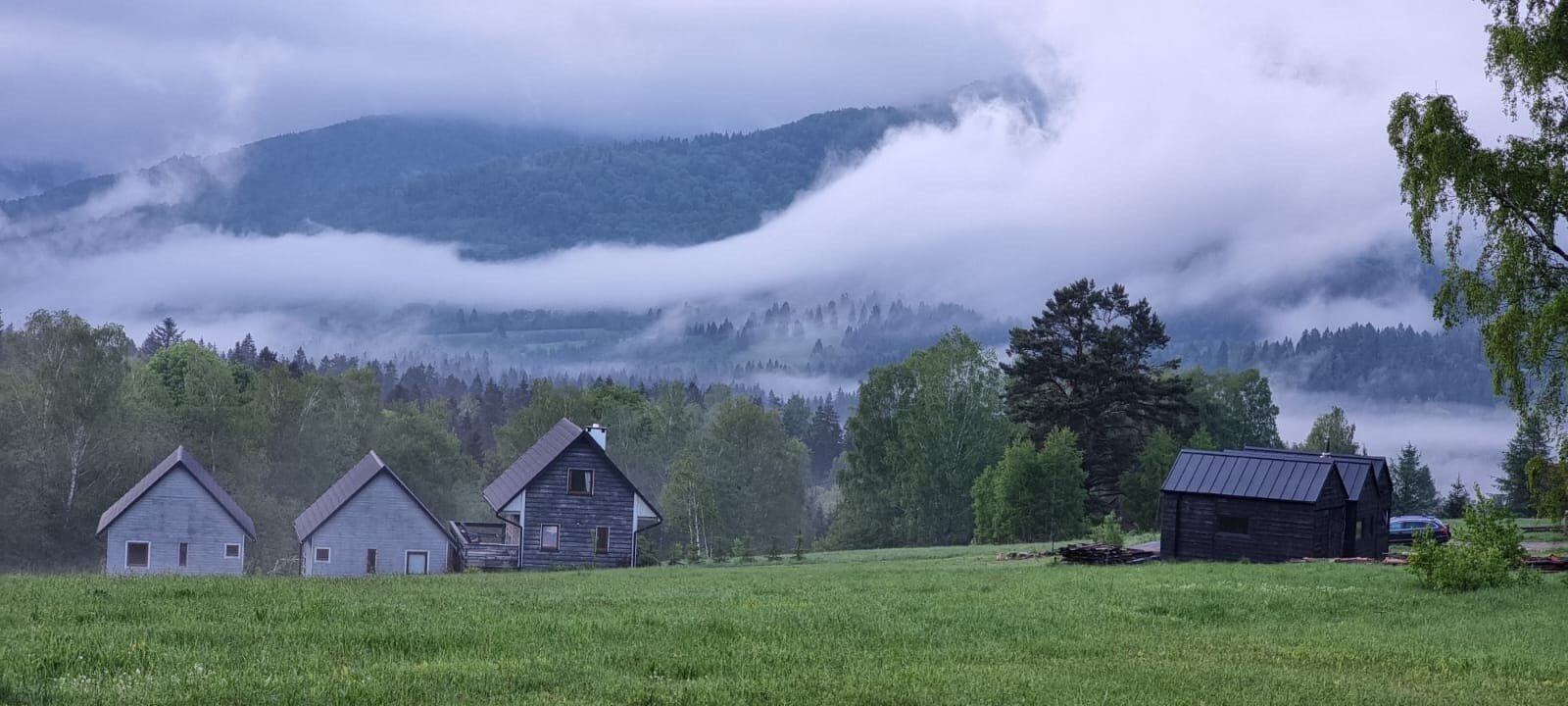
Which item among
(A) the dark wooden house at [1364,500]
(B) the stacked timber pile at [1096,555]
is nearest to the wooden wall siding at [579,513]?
(B) the stacked timber pile at [1096,555]

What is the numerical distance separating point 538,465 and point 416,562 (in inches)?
304

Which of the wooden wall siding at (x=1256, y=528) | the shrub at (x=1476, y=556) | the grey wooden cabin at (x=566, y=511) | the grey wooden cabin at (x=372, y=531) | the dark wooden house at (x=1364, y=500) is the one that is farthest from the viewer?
the grey wooden cabin at (x=566, y=511)

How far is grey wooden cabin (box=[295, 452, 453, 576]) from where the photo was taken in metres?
67.8

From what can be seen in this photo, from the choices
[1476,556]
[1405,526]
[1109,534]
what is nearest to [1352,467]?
[1109,534]

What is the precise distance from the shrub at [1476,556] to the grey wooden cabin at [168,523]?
180 ft

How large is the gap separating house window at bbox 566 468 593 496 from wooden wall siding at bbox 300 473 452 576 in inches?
264

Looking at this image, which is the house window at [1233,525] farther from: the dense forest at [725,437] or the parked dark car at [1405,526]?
the dense forest at [725,437]

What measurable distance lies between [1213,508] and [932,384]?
171ft

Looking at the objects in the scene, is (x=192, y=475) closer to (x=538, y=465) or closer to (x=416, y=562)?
Result: (x=416, y=562)

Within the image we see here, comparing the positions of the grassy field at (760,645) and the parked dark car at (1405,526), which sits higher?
the grassy field at (760,645)

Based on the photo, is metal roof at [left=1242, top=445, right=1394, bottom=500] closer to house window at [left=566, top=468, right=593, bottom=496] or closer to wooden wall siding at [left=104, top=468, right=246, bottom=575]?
house window at [left=566, top=468, right=593, bottom=496]

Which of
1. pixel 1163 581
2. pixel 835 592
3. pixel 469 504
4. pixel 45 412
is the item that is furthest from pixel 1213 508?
pixel 469 504

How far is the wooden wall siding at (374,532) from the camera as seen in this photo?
6781cm

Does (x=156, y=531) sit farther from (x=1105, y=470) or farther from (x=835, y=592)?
(x=1105, y=470)
